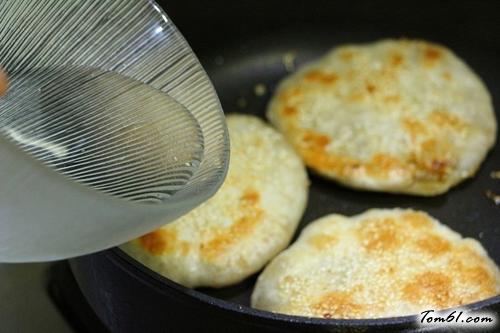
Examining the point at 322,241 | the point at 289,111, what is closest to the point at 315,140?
the point at 289,111

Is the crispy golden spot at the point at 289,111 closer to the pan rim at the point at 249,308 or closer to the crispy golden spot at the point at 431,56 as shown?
the crispy golden spot at the point at 431,56

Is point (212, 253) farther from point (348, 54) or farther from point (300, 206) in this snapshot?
point (348, 54)

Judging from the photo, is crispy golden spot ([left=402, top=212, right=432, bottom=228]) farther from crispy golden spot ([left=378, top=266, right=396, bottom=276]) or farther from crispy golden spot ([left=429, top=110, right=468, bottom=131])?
crispy golden spot ([left=429, top=110, right=468, bottom=131])

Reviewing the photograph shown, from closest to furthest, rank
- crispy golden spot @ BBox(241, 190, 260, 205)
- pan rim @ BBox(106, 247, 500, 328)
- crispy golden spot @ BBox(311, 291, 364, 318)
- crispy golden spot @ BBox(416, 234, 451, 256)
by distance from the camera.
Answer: pan rim @ BBox(106, 247, 500, 328)
crispy golden spot @ BBox(311, 291, 364, 318)
crispy golden spot @ BBox(416, 234, 451, 256)
crispy golden spot @ BBox(241, 190, 260, 205)

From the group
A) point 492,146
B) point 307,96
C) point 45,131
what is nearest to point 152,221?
point 45,131

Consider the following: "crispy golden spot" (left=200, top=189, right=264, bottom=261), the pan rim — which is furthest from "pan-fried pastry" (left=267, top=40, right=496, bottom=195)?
the pan rim

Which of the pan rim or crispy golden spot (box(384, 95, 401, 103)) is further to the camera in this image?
crispy golden spot (box(384, 95, 401, 103))
